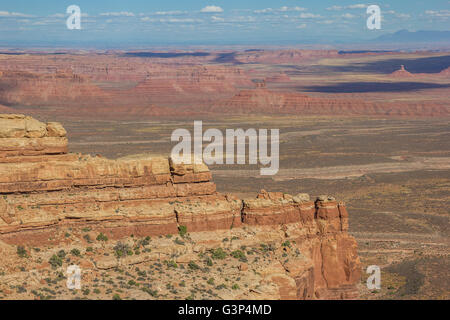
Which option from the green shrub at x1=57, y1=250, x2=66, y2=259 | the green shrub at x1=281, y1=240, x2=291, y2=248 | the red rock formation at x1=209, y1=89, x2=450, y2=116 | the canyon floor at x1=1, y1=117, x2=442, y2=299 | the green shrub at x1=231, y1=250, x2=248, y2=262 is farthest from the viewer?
the red rock formation at x1=209, y1=89, x2=450, y2=116

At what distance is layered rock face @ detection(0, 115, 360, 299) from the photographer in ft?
109

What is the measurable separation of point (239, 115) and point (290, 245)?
Result: 500 feet

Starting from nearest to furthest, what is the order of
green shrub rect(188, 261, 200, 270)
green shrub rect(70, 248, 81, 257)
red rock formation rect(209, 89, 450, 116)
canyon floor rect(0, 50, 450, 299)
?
canyon floor rect(0, 50, 450, 299), green shrub rect(70, 248, 81, 257), green shrub rect(188, 261, 200, 270), red rock formation rect(209, 89, 450, 116)

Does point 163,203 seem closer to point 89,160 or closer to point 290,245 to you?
point 89,160

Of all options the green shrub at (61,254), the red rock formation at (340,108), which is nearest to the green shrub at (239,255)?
the green shrub at (61,254)

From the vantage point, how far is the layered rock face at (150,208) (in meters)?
33.2

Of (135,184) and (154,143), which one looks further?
(154,143)

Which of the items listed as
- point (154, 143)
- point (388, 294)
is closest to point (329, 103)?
point (154, 143)

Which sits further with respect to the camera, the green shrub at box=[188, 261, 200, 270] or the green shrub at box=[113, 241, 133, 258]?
the green shrub at box=[188, 261, 200, 270]

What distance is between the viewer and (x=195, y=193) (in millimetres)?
36812

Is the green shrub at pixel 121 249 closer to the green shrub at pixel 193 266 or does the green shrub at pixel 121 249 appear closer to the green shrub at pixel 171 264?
the green shrub at pixel 171 264

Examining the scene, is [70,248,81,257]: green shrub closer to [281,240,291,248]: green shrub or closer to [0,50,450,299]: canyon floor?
[0,50,450,299]: canyon floor

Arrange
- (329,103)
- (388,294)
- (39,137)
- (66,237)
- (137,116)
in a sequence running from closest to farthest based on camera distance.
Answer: (66,237), (39,137), (388,294), (137,116), (329,103)

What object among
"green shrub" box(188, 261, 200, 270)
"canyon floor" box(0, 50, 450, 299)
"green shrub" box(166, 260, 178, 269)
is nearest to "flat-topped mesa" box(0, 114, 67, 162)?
"canyon floor" box(0, 50, 450, 299)
